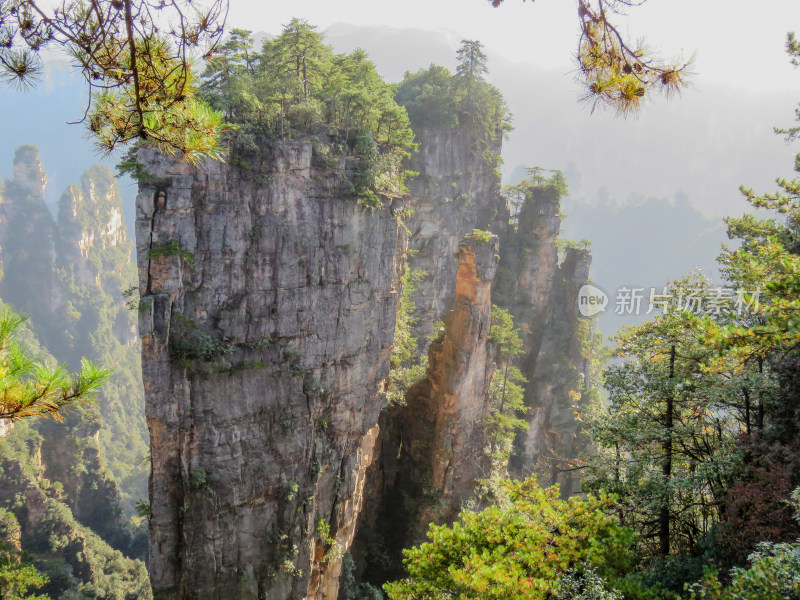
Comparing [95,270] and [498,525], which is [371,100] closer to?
[498,525]

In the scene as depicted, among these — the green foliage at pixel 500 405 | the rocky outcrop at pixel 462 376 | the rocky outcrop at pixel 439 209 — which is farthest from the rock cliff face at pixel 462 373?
the rocky outcrop at pixel 439 209

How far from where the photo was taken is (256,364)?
1306 centimetres

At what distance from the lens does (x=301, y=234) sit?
44.5 feet

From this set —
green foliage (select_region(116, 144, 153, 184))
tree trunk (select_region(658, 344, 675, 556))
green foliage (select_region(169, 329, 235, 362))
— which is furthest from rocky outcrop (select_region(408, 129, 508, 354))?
tree trunk (select_region(658, 344, 675, 556))

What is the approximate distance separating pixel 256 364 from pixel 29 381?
34.7 feet

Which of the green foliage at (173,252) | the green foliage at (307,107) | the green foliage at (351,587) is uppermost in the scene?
the green foliage at (307,107)

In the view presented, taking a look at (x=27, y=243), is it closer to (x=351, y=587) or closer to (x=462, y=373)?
(x=351, y=587)

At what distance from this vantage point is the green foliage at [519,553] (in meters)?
5.18

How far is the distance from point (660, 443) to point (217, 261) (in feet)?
37.2

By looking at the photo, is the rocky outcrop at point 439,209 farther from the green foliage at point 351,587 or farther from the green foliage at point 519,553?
the green foliage at point 519,553

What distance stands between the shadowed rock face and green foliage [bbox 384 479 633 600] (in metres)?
7.84

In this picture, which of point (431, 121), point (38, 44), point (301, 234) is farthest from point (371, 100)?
point (38, 44)

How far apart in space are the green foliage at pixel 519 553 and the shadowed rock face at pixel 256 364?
7837mm

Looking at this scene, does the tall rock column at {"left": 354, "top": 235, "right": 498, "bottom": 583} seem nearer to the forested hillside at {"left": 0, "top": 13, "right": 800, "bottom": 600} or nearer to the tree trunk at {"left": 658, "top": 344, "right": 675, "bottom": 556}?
the forested hillside at {"left": 0, "top": 13, "right": 800, "bottom": 600}
